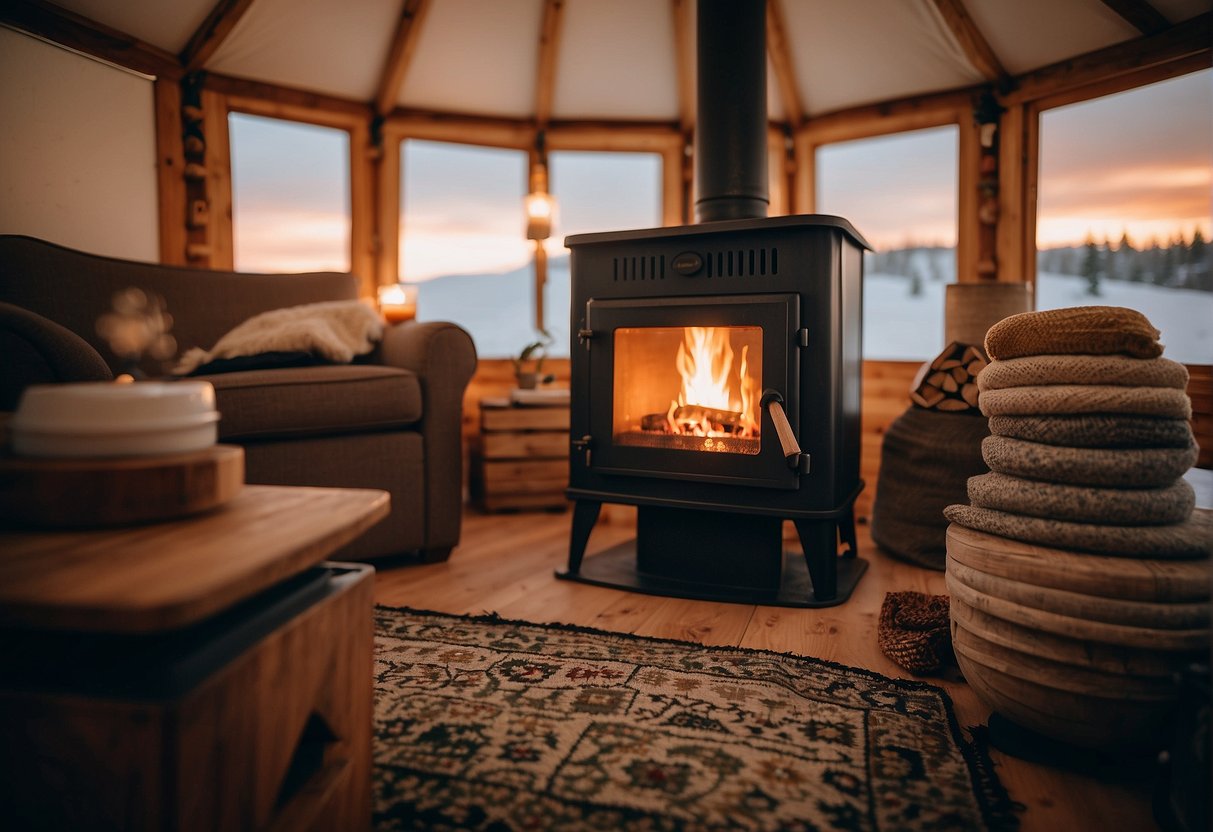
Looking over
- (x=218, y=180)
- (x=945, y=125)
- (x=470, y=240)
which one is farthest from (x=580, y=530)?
(x=945, y=125)

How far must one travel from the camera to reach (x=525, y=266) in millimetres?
4148

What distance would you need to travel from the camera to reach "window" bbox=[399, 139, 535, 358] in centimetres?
397

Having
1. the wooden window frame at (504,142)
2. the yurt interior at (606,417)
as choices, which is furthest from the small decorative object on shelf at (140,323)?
the wooden window frame at (504,142)

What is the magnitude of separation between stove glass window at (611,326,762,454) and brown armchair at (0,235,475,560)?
21.5 inches

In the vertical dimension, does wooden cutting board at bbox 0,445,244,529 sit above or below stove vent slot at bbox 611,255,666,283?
below

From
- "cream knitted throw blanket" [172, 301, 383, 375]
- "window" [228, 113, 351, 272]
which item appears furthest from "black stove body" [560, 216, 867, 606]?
"window" [228, 113, 351, 272]

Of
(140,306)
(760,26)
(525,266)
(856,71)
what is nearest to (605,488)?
(760,26)

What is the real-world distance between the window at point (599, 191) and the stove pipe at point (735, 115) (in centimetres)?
178

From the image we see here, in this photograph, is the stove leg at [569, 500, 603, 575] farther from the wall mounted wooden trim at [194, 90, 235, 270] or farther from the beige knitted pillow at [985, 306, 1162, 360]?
the wall mounted wooden trim at [194, 90, 235, 270]

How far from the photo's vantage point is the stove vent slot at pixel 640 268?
6.81ft

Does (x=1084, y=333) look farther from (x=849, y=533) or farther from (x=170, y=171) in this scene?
(x=170, y=171)

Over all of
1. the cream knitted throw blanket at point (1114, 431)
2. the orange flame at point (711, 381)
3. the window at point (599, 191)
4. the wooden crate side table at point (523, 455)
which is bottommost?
the wooden crate side table at point (523, 455)

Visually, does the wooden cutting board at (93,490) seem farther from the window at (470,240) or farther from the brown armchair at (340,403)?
the window at (470,240)

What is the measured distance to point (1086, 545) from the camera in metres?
1.16
